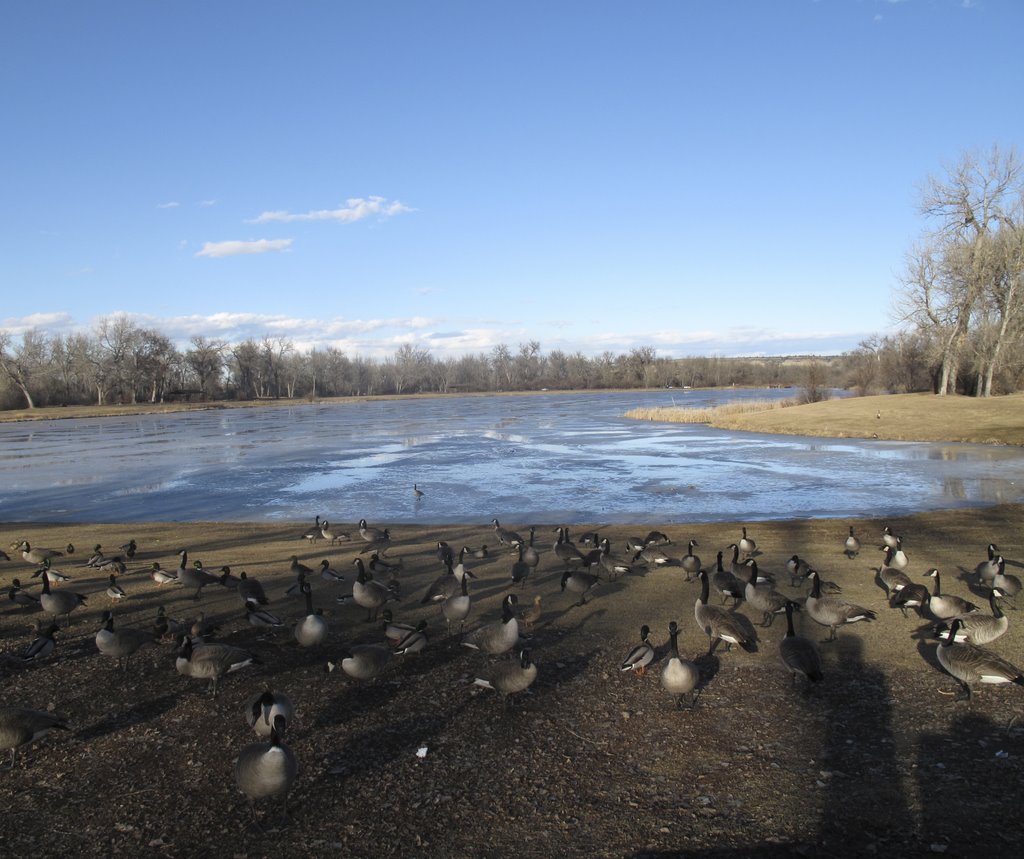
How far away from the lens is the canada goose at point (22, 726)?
17.1 feet

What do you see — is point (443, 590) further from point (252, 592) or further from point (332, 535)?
point (332, 535)

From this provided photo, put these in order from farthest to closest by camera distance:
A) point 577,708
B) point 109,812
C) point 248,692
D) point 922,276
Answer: point 922,276, point 248,692, point 577,708, point 109,812

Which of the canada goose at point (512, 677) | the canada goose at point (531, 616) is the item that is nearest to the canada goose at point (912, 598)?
the canada goose at point (531, 616)

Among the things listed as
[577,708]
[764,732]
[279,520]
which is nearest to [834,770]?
[764,732]

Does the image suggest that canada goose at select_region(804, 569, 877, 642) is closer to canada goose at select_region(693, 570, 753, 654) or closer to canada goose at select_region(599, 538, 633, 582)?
canada goose at select_region(693, 570, 753, 654)

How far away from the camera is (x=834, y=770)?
4949 mm

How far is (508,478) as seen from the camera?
23.6 m

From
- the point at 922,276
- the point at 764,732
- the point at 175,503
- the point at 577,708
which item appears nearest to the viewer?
the point at 764,732

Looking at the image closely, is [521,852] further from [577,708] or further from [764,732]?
[764,732]

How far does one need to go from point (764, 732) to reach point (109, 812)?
4.86 m

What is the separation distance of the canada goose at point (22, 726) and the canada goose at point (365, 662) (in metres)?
2.24

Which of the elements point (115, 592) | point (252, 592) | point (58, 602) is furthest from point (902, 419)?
point (58, 602)

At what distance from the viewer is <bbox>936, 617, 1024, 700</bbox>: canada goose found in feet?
18.9

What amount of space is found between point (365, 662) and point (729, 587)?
454cm
